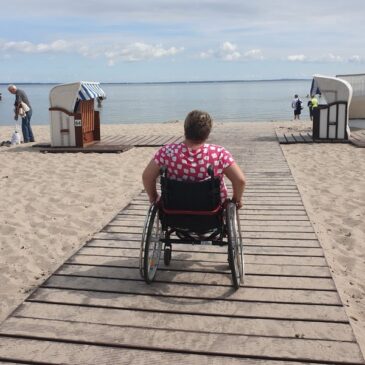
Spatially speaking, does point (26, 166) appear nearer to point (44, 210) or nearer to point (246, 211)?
point (44, 210)

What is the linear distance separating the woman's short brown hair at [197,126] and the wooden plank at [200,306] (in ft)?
3.64

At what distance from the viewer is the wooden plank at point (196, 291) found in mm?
3334

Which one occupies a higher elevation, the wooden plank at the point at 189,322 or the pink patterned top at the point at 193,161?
the pink patterned top at the point at 193,161

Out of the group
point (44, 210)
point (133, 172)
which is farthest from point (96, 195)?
point (133, 172)

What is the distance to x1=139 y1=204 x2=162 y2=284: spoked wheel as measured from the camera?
3400mm

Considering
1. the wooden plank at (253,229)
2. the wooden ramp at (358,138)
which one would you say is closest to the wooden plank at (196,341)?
the wooden plank at (253,229)

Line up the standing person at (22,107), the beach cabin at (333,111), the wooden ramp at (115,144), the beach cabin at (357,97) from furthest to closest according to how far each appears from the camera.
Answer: the beach cabin at (357,97) < the standing person at (22,107) < the beach cabin at (333,111) < the wooden ramp at (115,144)

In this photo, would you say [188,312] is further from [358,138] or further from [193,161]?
[358,138]

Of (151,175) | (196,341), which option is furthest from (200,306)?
(151,175)

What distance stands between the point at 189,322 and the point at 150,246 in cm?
77

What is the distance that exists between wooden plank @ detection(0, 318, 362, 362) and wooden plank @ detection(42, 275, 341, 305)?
503 millimetres

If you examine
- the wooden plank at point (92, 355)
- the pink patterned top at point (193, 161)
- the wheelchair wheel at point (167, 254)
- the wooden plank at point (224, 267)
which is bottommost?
the wooden plank at point (224, 267)

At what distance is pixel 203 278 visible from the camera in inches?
145

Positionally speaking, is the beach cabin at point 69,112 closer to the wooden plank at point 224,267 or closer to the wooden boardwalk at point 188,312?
the wooden boardwalk at point 188,312
